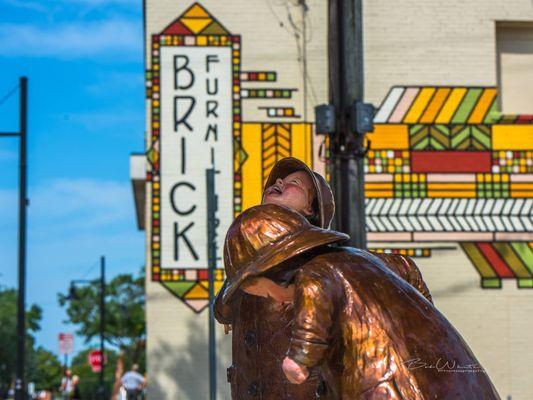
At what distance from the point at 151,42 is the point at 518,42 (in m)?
5.65

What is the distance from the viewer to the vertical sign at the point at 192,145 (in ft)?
54.0

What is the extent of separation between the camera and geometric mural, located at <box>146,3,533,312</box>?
54.4 feet

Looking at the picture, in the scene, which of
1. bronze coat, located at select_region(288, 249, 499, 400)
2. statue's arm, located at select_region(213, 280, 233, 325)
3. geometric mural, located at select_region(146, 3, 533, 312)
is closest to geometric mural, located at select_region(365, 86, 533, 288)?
geometric mural, located at select_region(146, 3, 533, 312)

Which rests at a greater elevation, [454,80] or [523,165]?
[454,80]

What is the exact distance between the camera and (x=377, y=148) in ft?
55.1

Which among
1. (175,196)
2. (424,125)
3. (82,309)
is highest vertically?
(424,125)

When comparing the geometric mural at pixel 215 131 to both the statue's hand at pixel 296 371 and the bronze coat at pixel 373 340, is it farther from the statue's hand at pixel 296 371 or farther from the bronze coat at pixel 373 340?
the statue's hand at pixel 296 371

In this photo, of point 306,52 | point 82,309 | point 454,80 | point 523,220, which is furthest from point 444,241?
point 82,309

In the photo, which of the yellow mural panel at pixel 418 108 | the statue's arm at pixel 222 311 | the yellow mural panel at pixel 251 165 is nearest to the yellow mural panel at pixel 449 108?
the yellow mural panel at pixel 418 108

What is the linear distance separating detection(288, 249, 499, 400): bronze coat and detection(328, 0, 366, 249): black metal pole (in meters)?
7.32

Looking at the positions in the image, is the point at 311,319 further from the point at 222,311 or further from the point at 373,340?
the point at 222,311

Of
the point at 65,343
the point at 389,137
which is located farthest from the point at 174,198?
the point at 65,343

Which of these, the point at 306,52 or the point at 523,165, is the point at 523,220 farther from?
the point at 306,52

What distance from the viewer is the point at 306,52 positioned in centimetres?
1680
